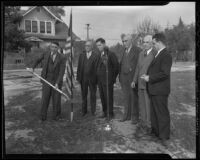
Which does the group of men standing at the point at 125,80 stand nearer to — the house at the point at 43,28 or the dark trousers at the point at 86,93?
the dark trousers at the point at 86,93

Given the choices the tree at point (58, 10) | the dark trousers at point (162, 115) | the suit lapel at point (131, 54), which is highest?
the tree at point (58, 10)

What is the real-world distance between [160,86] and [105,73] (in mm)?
974

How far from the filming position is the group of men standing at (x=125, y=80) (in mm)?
4305

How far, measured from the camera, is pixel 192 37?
425cm

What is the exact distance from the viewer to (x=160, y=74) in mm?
4207

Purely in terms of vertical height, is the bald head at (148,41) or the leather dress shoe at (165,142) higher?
the bald head at (148,41)

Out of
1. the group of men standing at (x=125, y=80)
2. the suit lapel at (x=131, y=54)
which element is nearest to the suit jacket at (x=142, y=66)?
the group of men standing at (x=125, y=80)

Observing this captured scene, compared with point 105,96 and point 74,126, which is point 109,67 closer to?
point 105,96

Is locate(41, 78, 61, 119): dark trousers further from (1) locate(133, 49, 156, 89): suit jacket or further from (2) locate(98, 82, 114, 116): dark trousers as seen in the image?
(1) locate(133, 49, 156, 89): suit jacket

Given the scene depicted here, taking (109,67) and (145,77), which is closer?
(145,77)

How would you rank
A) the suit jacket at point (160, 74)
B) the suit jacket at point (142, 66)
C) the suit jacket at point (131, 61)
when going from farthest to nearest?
the suit jacket at point (131, 61), the suit jacket at point (142, 66), the suit jacket at point (160, 74)

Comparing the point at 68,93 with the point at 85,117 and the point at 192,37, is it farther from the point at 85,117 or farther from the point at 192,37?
the point at 192,37

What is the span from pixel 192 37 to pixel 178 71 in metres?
0.61

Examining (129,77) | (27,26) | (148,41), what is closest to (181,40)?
(148,41)
